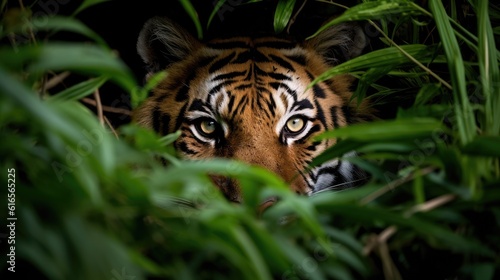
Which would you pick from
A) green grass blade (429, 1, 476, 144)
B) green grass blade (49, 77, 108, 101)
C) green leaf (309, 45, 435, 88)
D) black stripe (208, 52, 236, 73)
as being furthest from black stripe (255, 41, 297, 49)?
green grass blade (49, 77, 108, 101)

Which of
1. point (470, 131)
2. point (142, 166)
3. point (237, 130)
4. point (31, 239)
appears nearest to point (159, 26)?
point (237, 130)

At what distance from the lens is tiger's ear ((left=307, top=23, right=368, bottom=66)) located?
256 centimetres

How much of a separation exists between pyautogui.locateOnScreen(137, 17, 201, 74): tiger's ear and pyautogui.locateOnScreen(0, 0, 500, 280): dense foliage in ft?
5.03

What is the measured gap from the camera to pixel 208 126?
2479mm

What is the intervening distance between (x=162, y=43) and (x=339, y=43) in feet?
2.43

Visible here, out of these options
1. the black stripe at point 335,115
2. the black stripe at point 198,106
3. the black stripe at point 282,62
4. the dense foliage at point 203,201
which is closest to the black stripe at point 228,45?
the black stripe at point 282,62

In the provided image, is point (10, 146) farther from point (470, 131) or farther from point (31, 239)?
point (470, 131)

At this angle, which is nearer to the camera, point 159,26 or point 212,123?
point 212,123

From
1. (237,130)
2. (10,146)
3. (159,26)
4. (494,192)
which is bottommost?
(494,192)

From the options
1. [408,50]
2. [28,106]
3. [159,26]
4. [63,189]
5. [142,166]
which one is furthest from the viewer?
[159,26]

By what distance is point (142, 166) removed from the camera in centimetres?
121

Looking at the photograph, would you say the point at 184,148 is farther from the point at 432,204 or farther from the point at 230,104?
the point at 432,204

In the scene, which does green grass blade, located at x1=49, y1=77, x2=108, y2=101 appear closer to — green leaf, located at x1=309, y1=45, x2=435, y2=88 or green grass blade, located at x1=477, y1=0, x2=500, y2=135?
green leaf, located at x1=309, y1=45, x2=435, y2=88

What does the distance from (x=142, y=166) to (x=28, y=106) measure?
50 centimetres
